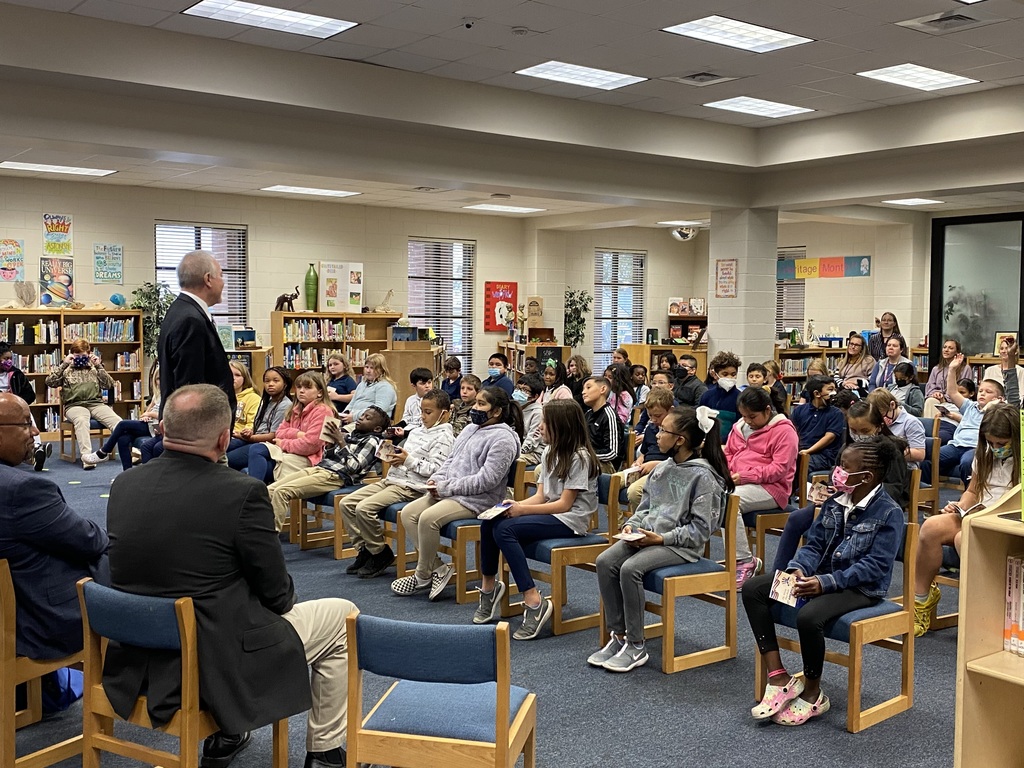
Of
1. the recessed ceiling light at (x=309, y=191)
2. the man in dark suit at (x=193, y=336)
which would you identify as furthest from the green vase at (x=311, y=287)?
the man in dark suit at (x=193, y=336)

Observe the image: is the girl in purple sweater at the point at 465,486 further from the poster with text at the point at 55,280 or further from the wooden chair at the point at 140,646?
the poster with text at the point at 55,280

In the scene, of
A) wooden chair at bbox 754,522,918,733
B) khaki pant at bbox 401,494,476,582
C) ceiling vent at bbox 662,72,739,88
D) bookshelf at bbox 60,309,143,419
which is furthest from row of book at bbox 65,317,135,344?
wooden chair at bbox 754,522,918,733

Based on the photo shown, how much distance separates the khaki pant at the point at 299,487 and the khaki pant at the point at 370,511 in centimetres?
42

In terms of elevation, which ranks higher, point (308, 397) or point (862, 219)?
point (862, 219)

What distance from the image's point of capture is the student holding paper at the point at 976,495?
15.3 feet

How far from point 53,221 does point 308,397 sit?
698 centimetres

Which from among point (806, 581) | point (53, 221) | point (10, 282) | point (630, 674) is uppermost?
point (53, 221)

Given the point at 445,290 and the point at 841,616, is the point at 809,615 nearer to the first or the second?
the point at 841,616

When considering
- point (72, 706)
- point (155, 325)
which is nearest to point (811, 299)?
point (155, 325)

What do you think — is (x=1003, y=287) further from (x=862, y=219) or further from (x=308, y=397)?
(x=308, y=397)

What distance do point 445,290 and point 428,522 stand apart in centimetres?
1034

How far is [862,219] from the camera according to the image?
1381 cm

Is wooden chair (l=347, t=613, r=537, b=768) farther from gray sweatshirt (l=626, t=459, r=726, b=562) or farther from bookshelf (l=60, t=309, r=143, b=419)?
bookshelf (l=60, t=309, r=143, b=419)

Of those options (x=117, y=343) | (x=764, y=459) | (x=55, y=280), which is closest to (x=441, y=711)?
(x=764, y=459)
